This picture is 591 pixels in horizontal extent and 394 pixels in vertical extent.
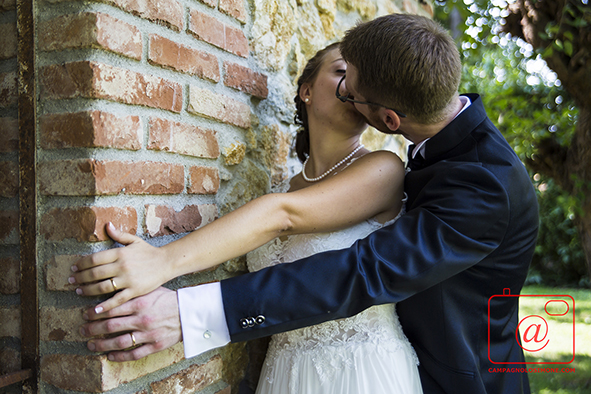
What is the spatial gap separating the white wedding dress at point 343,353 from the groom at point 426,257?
84mm

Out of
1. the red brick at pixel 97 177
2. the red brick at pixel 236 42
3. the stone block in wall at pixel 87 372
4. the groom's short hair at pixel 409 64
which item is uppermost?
the red brick at pixel 236 42

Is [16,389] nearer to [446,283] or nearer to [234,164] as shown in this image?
[234,164]

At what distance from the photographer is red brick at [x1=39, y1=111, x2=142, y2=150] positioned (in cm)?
118

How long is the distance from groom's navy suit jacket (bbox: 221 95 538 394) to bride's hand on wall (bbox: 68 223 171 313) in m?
0.21

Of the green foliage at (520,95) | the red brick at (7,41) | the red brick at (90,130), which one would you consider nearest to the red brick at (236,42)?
the red brick at (90,130)

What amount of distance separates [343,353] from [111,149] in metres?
0.97

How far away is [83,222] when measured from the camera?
119cm

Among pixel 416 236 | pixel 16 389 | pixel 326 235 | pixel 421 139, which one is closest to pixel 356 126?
pixel 421 139

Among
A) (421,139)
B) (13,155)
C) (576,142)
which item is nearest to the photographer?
(13,155)

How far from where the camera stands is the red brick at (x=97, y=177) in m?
1.18

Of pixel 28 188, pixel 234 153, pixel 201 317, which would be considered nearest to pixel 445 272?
pixel 201 317

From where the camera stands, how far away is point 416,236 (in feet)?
4.42

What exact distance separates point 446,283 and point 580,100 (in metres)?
2.49

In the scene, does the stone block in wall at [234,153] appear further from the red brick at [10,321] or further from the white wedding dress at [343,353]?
the red brick at [10,321]
